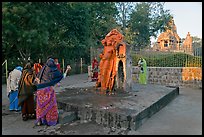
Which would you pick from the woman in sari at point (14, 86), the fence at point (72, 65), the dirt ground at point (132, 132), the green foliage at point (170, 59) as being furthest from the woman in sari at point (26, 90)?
the fence at point (72, 65)

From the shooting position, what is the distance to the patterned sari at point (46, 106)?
16.7ft

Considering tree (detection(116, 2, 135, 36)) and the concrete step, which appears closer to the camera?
the concrete step

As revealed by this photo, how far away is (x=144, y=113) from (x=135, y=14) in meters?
24.7

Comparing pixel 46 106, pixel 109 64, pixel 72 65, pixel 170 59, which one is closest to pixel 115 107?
pixel 46 106

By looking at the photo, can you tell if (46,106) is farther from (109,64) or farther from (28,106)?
(109,64)

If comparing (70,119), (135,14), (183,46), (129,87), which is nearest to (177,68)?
(183,46)

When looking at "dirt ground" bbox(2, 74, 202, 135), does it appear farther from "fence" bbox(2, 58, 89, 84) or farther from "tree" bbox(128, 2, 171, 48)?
"tree" bbox(128, 2, 171, 48)

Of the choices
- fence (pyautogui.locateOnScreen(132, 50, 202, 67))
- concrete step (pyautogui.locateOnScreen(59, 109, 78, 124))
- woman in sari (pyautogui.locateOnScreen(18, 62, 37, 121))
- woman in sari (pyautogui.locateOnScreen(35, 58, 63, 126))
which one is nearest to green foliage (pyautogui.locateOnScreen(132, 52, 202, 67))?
fence (pyautogui.locateOnScreen(132, 50, 202, 67))

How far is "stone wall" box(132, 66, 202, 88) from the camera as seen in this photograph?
36.4ft

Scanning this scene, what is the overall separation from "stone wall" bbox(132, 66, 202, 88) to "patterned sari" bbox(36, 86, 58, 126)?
324 inches

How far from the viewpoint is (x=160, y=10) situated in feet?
94.7

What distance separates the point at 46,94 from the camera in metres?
5.09

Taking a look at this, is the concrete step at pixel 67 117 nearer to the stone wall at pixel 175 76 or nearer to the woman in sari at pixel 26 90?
the woman in sari at pixel 26 90

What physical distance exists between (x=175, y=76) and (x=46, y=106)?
8.51 metres
